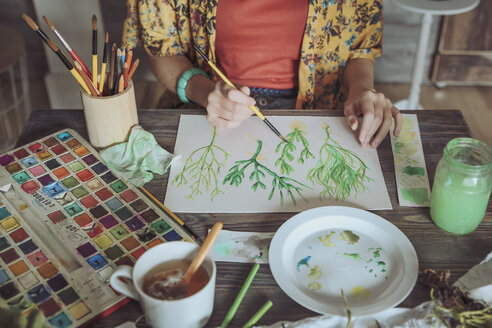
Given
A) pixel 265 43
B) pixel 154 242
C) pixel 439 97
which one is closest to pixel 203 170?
pixel 154 242

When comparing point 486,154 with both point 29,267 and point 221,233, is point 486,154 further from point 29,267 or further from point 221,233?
point 29,267

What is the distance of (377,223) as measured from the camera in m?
0.89

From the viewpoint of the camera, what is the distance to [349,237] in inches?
34.7

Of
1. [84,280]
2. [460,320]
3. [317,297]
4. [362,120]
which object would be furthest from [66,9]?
[460,320]

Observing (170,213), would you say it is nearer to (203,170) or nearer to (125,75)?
(203,170)

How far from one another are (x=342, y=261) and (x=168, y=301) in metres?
0.31

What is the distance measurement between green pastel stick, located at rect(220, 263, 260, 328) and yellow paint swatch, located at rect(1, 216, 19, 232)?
1.36 feet

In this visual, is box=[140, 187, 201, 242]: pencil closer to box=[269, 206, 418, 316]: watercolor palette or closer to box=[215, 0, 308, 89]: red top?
box=[269, 206, 418, 316]: watercolor palette

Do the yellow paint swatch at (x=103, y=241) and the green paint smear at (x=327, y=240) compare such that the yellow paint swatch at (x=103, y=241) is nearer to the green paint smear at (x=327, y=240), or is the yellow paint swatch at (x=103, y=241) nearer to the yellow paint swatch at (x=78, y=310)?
the yellow paint swatch at (x=78, y=310)

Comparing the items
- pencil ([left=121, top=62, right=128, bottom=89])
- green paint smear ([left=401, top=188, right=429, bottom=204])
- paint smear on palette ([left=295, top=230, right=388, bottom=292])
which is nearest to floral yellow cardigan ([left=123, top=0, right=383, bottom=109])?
pencil ([left=121, top=62, right=128, bottom=89])

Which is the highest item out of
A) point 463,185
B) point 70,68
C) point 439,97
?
point 70,68

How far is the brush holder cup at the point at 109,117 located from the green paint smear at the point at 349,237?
50 cm

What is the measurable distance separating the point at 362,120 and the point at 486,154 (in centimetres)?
33

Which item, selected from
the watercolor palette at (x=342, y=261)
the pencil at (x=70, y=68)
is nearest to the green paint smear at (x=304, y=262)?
the watercolor palette at (x=342, y=261)
